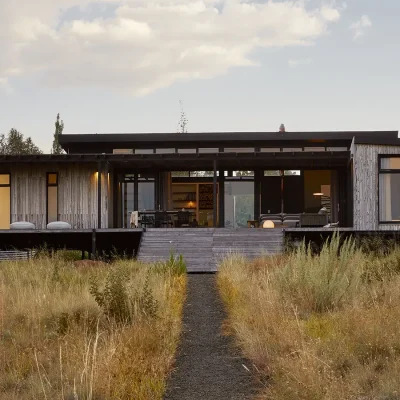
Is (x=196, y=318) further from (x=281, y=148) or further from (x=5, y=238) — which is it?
(x=281, y=148)

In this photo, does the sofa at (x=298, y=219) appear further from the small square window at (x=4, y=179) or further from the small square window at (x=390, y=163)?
the small square window at (x=4, y=179)

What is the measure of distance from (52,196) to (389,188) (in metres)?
10.3

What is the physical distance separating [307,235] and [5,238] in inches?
339

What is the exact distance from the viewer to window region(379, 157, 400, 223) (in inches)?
715

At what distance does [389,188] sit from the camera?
18188mm

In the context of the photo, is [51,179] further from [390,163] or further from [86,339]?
[86,339]

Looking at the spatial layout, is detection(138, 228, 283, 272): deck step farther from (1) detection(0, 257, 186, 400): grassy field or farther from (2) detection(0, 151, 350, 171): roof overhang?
(1) detection(0, 257, 186, 400): grassy field

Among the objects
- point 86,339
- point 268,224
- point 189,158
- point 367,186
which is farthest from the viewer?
point 189,158

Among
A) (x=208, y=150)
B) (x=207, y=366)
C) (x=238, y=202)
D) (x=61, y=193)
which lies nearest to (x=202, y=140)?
(x=208, y=150)

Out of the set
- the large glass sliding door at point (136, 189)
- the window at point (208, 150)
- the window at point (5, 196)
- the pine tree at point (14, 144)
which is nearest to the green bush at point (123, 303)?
the window at point (5, 196)

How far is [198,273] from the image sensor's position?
15070 mm

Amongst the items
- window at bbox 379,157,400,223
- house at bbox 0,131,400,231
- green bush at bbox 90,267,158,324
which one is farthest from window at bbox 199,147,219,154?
green bush at bbox 90,267,158,324

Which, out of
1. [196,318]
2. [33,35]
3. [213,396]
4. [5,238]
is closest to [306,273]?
[196,318]

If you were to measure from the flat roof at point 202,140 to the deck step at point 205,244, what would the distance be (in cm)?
697
